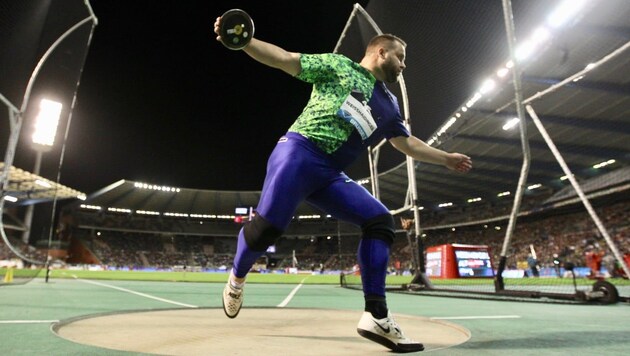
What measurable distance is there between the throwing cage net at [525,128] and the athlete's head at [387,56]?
148 inches

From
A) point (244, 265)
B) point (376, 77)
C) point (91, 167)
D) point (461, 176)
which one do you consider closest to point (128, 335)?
point (244, 265)

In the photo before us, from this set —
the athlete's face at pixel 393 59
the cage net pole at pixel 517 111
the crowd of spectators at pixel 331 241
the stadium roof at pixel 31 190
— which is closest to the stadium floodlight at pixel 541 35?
the cage net pole at pixel 517 111

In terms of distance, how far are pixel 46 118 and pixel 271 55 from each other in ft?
36.4

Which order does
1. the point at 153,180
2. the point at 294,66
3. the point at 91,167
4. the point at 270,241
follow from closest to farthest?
the point at 294,66 < the point at 270,241 < the point at 91,167 < the point at 153,180

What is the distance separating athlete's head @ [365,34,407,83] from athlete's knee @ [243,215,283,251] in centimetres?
124

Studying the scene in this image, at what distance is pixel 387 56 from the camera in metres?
2.55

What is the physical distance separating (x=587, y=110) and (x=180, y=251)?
168ft

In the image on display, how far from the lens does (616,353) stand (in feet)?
6.54

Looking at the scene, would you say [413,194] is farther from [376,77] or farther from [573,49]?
[573,49]

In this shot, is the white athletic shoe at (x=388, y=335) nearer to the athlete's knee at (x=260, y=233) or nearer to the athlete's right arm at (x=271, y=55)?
the athlete's knee at (x=260, y=233)

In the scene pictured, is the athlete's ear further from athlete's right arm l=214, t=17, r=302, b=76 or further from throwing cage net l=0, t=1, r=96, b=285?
throwing cage net l=0, t=1, r=96, b=285

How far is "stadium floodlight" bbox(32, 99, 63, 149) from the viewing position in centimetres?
1054

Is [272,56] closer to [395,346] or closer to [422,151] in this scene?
[422,151]

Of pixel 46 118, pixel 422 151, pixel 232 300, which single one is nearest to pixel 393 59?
pixel 422 151
